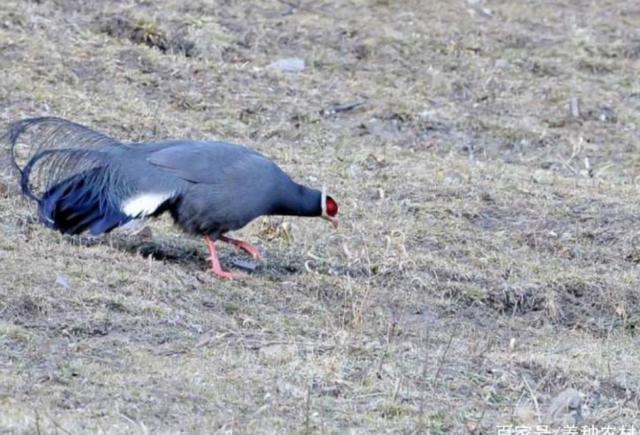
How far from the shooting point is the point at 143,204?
781 cm

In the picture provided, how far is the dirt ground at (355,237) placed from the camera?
5.95 meters

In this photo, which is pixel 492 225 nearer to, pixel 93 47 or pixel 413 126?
pixel 413 126

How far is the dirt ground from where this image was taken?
595 centimetres

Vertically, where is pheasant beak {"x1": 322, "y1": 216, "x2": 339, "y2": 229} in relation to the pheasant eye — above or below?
below

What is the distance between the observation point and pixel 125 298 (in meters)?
6.96

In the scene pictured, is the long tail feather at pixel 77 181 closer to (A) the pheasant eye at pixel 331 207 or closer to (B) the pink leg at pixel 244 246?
(B) the pink leg at pixel 244 246

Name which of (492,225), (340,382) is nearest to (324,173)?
(492,225)

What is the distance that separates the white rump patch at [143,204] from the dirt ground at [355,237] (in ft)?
0.90

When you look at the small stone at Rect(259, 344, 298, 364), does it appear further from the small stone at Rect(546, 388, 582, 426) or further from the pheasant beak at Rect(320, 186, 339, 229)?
the pheasant beak at Rect(320, 186, 339, 229)

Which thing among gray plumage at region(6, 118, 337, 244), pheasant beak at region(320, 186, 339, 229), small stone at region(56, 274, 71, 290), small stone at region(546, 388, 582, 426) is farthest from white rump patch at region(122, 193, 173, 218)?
small stone at region(546, 388, 582, 426)

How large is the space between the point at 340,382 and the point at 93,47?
612 cm

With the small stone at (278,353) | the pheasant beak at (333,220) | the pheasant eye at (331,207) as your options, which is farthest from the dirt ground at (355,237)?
the pheasant eye at (331,207)

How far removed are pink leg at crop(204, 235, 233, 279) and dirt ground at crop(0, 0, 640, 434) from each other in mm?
86

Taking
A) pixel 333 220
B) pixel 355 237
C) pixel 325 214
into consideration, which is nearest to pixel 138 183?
pixel 325 214
